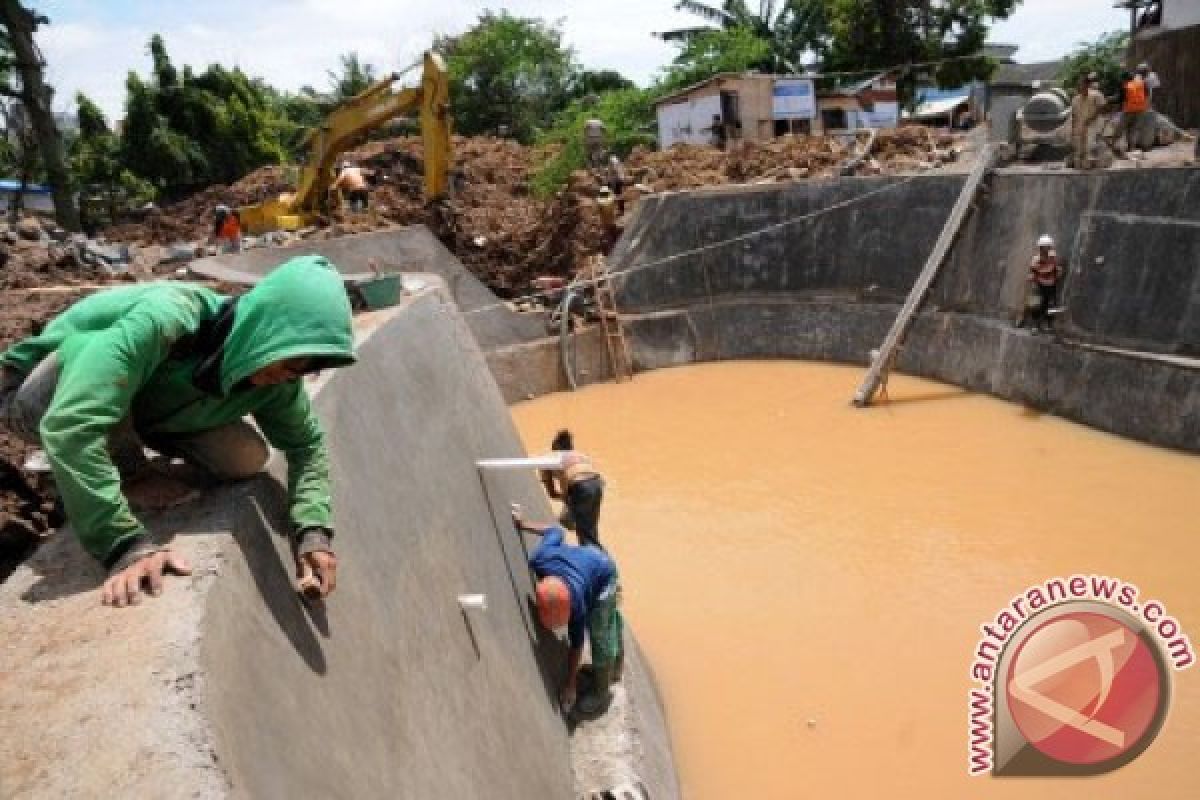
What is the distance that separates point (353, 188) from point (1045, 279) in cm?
1218

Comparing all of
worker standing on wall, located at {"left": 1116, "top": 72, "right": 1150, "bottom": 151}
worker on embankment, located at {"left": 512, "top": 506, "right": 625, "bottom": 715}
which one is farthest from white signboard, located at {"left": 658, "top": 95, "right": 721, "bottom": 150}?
worker on embankment, located at {"left": 512, "top": 506, "right": 625, "bottom": 715}

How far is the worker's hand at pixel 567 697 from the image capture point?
426 cm

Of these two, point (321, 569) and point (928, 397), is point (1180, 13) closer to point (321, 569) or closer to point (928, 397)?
point (928, 397)

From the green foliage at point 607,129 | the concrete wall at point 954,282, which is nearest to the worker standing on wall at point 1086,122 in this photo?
the concrete wall at point 954,282

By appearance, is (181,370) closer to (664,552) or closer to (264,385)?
(264,385)

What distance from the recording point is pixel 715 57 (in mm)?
24750

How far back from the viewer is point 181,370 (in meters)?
2.29

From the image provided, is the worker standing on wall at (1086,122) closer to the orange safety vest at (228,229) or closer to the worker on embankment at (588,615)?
the worker on embankment at (588,615)

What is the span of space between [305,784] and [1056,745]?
4.19 m

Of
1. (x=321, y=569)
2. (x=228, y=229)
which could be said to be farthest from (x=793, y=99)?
(x=321, y=569)

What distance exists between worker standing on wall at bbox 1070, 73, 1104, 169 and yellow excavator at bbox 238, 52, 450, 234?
8747 mm

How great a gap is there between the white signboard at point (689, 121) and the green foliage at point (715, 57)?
180 centimetres

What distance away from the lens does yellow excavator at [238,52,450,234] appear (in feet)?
46.7

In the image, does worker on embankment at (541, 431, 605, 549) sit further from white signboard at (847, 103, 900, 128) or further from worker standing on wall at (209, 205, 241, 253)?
white signboard at (847, 103, 900, 128)
